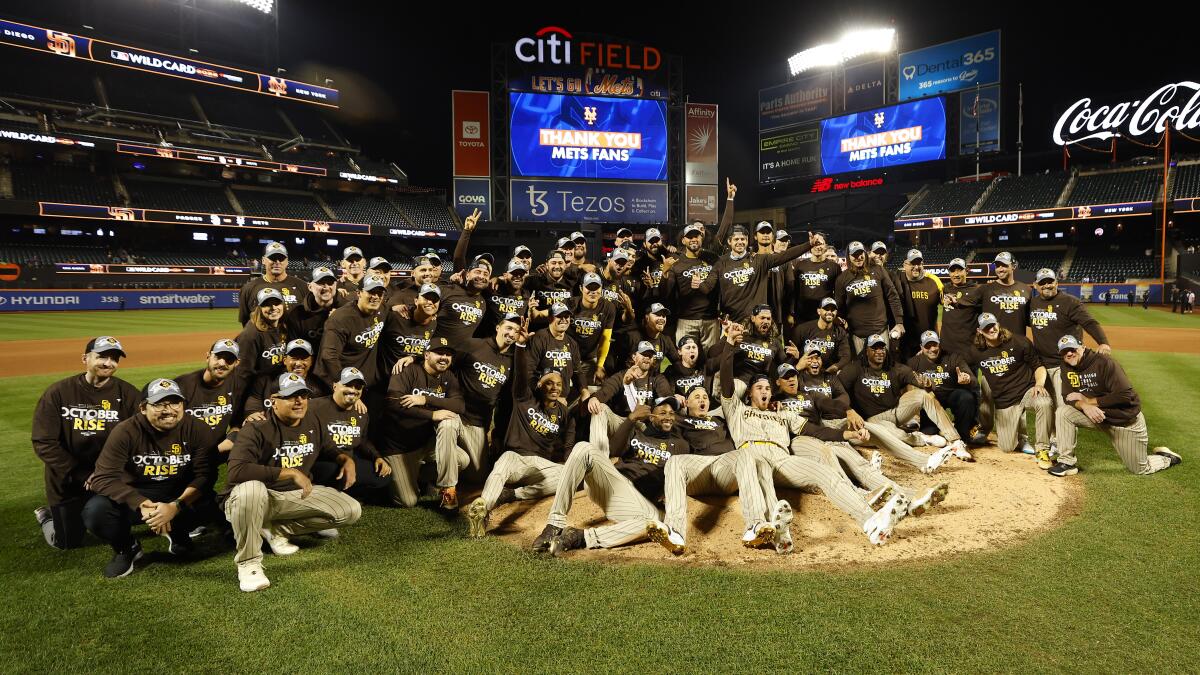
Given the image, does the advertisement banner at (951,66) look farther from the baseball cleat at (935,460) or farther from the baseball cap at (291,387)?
the baseball cap at (291,387)

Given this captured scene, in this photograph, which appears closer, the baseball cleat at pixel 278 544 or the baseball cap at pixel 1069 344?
the baseball cleat at pixel 278 544

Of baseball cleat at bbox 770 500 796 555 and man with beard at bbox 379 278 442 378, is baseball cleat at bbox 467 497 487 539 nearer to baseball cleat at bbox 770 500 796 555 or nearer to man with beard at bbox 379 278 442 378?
man with beard at bbox 379 278 442 378

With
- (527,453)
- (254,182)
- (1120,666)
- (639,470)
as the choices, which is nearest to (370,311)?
(527,453)

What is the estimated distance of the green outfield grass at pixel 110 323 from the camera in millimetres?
22031

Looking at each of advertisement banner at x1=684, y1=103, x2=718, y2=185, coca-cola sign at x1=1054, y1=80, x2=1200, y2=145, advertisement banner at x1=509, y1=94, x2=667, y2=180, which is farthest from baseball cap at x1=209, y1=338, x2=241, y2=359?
coca-cola sign at x1=1054, y1=80, x2=1200, y2=145

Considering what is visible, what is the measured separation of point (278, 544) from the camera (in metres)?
5.35

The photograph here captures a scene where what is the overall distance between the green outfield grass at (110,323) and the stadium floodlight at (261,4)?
30.3 m

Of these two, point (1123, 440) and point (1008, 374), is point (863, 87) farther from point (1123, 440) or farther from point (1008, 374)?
point (1123, 440)

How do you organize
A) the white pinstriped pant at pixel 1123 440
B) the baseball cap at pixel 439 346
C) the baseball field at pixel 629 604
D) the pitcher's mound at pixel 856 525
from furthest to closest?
the white pinstriped pant at pixel 1123 440
the baseball cap at pixel 439 346
the pitcher's mound at pixel 856 525
the baseball field at pixel 629 604

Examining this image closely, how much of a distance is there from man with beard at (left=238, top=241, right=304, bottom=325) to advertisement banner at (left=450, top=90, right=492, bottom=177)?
36708mm

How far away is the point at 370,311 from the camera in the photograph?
22.9 ft

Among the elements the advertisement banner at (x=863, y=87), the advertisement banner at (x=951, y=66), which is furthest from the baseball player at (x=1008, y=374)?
the advertisement banner at (x=863, y=87)

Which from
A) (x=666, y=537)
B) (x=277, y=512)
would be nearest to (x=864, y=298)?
(x=666, y=537)

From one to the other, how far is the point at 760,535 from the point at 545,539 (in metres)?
1.72
